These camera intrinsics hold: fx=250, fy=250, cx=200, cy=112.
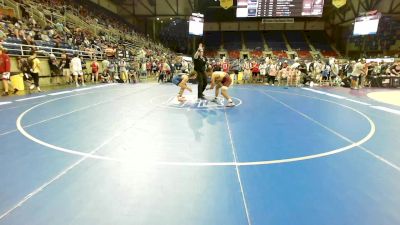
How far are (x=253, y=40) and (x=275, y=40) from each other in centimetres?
349

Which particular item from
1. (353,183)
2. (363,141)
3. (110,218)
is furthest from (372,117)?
(110,218)

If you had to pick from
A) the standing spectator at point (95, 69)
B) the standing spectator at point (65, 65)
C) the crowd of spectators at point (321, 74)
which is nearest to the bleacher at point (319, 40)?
the crowd of spectators at point (321, 74)

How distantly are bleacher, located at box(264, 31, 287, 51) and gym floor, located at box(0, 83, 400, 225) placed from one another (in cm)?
3550

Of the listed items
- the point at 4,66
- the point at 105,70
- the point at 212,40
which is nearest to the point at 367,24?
the point at 105,70

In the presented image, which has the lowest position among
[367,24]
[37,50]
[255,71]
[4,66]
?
[255,71]

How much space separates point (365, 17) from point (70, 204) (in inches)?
1054

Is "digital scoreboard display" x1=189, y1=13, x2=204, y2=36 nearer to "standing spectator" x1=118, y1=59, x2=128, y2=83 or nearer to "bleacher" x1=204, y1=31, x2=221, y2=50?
"standing spectator" x1=118, y1=59, x2=128, y2=83

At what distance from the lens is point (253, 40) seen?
4022 cm

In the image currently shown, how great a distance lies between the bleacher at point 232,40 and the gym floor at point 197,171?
35.6 metres

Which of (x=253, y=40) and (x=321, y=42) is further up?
(x=253, y=40)

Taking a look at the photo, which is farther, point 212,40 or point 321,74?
point 212,40

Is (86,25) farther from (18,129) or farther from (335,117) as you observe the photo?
(335,117)

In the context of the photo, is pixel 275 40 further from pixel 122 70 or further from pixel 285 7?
pixel 122 70

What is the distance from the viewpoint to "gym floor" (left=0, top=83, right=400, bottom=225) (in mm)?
2076
